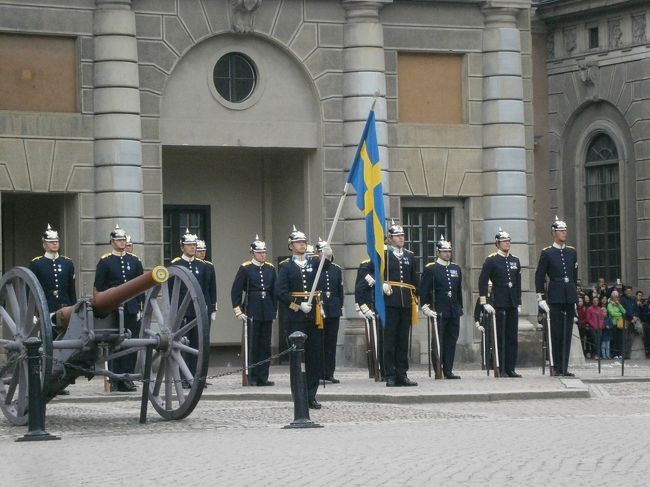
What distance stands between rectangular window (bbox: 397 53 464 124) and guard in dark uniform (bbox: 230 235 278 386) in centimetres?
566

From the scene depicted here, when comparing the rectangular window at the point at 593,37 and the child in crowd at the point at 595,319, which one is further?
the rectangular window at the point at 593,37

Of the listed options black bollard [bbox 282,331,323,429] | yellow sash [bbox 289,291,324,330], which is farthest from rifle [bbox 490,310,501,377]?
black bollard [bbox 282,331,323,429]

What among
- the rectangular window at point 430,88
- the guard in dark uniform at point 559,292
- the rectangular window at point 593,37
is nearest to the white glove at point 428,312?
the guard in dark uniform at point 559,292

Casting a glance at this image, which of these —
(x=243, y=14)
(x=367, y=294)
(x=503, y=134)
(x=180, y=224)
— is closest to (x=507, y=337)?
(x=367, y=294)

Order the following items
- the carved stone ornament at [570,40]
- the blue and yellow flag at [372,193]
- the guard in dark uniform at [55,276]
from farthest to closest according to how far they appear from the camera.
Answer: the carved stone ornament at [570,40], the guard in dark uniform at [55,276], the blue and yellow flag at [372,193]

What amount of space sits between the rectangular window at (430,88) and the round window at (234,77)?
2465mm

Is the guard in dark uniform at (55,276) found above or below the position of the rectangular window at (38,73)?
below

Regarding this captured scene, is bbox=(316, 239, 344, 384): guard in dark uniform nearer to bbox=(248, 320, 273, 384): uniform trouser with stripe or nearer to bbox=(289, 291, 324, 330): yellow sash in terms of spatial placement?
bbox=(248, 320, 273, 384): uniform trouser with stripe

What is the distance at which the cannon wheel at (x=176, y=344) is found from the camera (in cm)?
1695

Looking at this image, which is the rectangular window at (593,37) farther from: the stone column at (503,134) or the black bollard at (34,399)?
the black bollard at (34,399)

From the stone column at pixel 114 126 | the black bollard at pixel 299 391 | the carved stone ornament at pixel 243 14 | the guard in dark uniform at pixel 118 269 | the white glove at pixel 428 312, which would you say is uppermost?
the carved stone ornament at pixel 243 14

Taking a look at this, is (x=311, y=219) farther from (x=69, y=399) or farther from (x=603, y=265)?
(x=603, y=265)

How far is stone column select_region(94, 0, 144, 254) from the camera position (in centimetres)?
2716

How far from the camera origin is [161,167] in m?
28.0
